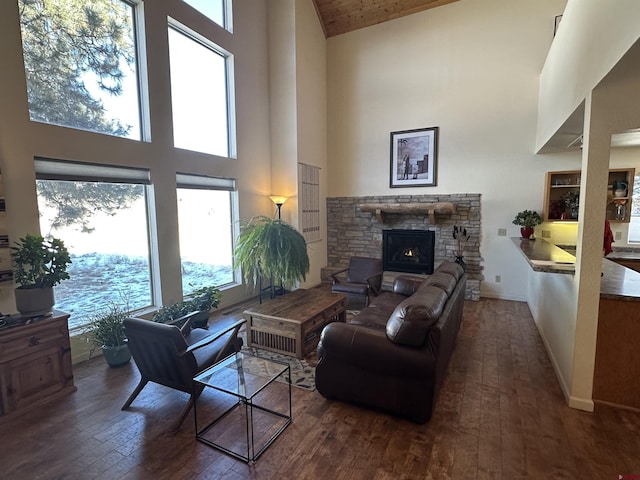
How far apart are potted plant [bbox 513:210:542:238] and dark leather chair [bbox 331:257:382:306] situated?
216 cm

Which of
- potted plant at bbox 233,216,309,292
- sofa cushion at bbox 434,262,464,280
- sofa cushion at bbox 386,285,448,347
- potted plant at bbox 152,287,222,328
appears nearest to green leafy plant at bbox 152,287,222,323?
potted plant at bbox 152,287,222,328

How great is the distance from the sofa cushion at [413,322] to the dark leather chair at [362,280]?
7.88 ft

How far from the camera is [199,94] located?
452cm

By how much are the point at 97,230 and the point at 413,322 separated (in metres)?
3.38

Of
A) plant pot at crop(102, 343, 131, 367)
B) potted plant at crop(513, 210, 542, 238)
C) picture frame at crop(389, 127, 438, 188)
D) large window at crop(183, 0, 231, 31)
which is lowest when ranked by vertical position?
plant pot at crop(102, 343, 131, 367)

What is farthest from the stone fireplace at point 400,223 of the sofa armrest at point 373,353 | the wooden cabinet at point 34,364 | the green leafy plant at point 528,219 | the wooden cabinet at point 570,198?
the wooden cabinet at point 34,364

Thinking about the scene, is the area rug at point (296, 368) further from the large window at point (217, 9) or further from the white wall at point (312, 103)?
the large window at point (217, 9)

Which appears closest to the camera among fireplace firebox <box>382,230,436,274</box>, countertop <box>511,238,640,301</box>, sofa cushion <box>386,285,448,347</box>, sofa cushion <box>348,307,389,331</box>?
sofa cushion <box>386,285,448,347</box>

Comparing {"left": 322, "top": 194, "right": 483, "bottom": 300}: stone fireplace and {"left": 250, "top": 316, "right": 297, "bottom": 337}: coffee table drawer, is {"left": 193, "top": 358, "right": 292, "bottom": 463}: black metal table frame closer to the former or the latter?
{"left": 250, "top": 316, "right": 297, "bottom": 337}: coffee table drawer

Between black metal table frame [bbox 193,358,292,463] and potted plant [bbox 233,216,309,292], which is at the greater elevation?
potted plant [bbox 233,216,309,292]

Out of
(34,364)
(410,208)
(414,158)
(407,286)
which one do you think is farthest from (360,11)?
(34,364)

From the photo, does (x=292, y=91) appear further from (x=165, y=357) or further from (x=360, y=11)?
(x=165, y=357)

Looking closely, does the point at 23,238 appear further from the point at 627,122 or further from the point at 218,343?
the point at 627,122

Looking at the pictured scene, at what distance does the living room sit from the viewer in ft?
13.2
